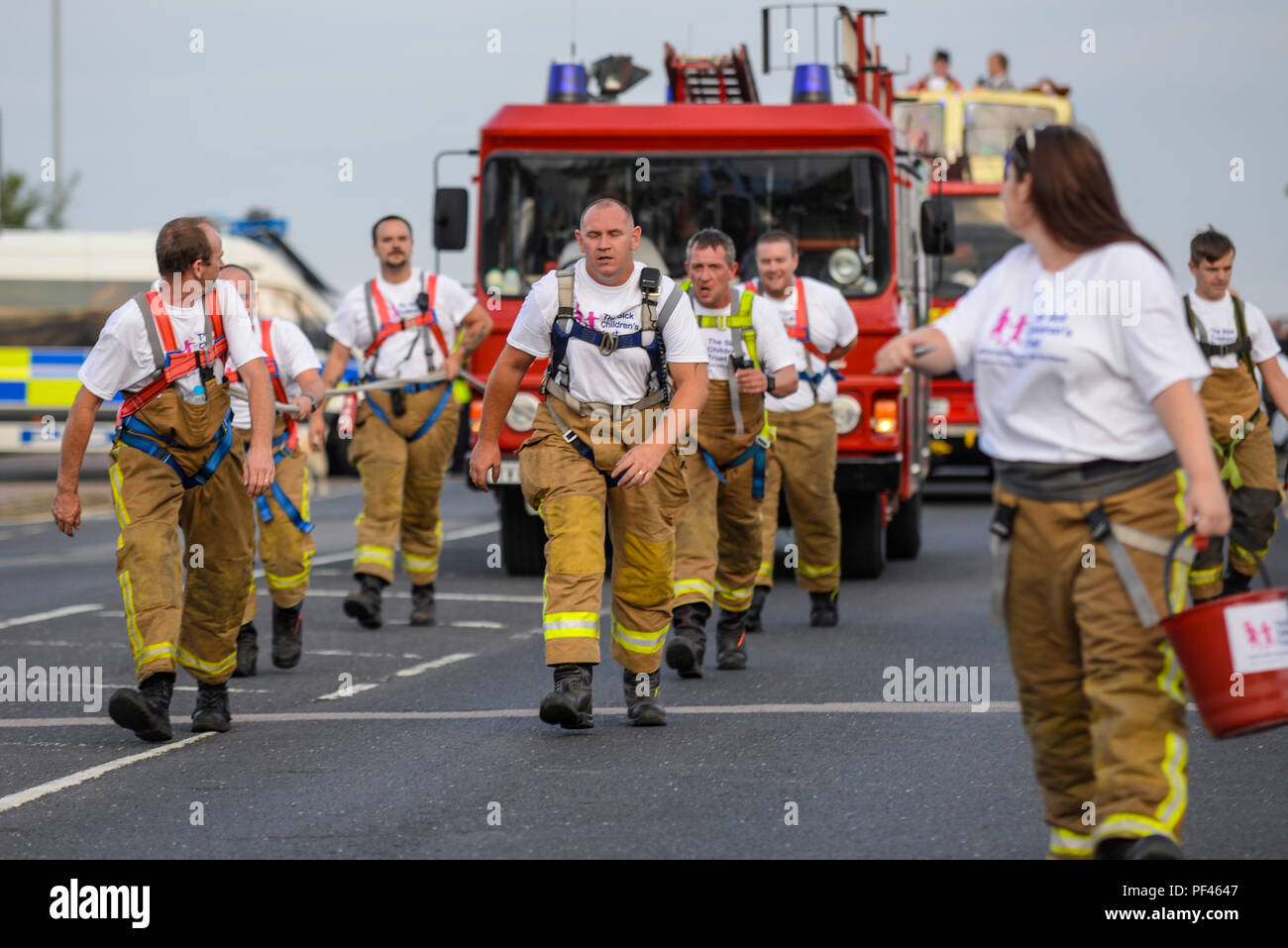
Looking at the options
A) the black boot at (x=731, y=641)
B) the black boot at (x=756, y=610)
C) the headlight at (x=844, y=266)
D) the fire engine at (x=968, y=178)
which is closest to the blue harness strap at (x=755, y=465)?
the black boot at (x=731, y=641)

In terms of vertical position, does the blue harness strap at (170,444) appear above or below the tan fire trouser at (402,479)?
above

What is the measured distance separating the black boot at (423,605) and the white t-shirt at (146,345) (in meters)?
4.22

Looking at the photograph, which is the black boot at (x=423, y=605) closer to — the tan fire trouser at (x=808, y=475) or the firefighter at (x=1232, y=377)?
the tan fire trouser at (x=808, y=475)

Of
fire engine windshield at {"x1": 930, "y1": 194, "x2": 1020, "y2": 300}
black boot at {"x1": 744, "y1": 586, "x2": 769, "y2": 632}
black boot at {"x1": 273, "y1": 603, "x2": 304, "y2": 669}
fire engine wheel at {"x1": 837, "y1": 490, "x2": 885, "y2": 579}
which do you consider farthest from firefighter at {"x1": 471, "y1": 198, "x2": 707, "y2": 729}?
fire engine windshield at {"x1": 930, "y1": 194, "x2": 1020, "y2": 300}

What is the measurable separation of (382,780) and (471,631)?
15.0 feet

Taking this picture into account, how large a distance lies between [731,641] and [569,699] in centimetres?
222

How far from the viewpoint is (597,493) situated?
7605mm

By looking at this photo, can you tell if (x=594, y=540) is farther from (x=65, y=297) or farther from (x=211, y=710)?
(x=65, y=297)

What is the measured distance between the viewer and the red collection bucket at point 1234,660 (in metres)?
4.46

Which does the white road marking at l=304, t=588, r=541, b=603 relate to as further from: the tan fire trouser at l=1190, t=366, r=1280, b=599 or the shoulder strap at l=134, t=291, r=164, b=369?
the shoulder strap at l=134, t=291, r=164, b=369

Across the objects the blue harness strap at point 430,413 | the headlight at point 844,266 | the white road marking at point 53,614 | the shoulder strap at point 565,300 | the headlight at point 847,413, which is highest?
the headlight at point 844,266

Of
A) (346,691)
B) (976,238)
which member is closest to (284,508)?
(346,691)

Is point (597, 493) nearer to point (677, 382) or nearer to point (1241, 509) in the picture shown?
A: point (677, 382)

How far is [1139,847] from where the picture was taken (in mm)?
4516
